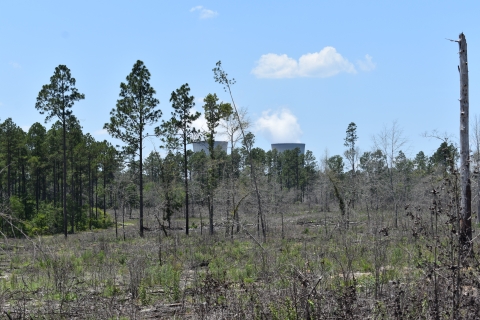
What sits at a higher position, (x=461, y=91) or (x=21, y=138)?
(x=21, y=138)

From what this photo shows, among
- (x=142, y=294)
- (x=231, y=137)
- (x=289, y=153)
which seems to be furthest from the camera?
(x=289, y=153)

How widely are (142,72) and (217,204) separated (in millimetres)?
9457

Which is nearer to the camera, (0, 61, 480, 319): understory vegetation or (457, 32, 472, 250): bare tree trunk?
(0, 61, 480, 319): understory vegetation

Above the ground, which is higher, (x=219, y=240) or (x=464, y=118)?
(x=464, y=118)

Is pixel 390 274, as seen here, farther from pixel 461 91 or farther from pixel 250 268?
pixel 461 91

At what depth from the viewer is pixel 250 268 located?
394 inches

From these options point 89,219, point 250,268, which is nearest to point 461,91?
point 250,268

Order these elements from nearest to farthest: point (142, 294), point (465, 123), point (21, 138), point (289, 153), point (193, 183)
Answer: point (142, 294), point (465, 123), point (193, 183), point (21, 138), point (289, 153)

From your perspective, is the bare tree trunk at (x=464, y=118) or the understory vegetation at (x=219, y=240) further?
the bare tree trunk at (x=464, y=118)

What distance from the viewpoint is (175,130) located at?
1141 inches

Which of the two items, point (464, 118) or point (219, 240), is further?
point (219, 240)

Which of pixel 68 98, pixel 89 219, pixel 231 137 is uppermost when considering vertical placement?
pixel 68 98

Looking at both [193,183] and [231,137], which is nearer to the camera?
[231,137]

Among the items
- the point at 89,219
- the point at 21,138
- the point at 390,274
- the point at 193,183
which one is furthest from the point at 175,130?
the point at 390,274
